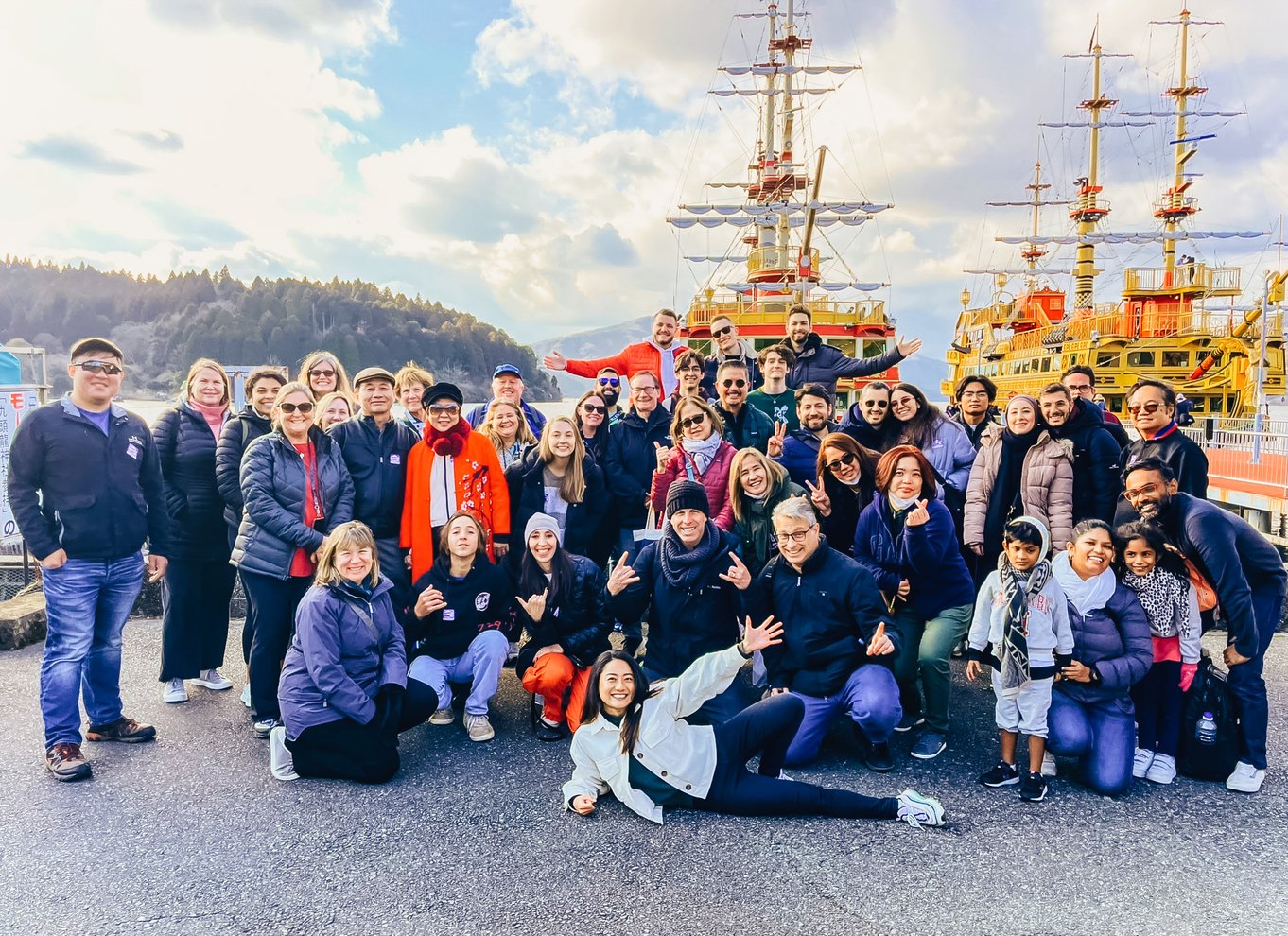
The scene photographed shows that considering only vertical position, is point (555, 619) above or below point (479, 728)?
above

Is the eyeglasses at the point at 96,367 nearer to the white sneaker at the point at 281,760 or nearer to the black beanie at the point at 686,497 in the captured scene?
the white sneaker at the point at 281,760

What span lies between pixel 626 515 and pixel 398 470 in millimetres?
1771

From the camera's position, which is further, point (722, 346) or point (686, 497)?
point (722, 346)

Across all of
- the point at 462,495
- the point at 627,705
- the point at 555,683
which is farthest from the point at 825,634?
the point at 462,495

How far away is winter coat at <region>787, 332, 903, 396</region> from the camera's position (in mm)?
7348

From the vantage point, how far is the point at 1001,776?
4043 mm

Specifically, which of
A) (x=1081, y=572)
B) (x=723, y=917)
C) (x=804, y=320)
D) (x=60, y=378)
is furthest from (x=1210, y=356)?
(x=60, y=378)

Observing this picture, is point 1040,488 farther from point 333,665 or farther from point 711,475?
point 333,665

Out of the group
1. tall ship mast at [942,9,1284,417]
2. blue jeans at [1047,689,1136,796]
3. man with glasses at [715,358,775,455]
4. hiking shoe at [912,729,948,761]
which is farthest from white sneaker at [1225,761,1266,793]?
tall ship mast at [942,9,1284,417]

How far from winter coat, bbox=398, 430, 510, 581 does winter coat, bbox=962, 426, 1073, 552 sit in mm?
A: 3375

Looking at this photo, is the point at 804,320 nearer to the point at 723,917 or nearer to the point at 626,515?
the point at 626,515

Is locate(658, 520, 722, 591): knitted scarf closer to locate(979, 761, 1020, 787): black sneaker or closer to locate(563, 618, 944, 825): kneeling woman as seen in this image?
locate(563, 618, 944, 825): kneeling woman

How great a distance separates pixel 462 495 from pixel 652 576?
1463mm

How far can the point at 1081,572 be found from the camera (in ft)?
13.7
